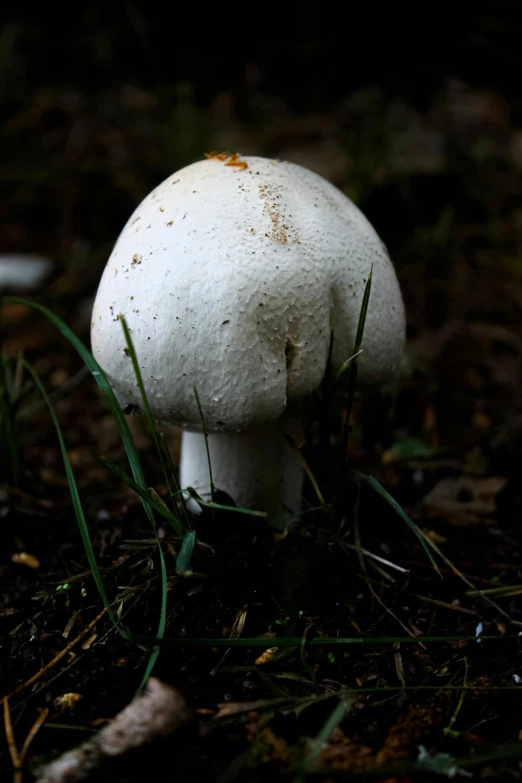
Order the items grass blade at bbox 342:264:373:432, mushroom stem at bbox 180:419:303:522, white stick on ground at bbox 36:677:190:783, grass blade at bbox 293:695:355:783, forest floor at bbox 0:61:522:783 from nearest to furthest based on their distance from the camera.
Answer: grass blade at bbox 293:695:355:783 → white stick on ground at bbox 36:677:190:783 → forest floor at bbox 0:61:522:783 → grass blade at bbox 342:264:373:432 → mushroom stem at bbox 180:419:303:522

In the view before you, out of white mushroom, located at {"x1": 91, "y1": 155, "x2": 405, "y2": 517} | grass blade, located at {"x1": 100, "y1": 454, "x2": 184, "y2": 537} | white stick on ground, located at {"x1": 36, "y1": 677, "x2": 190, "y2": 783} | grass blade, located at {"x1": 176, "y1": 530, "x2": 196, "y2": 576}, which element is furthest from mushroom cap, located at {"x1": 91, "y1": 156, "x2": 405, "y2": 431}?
white stick on ground, located at {"x1": 36, "y1": 677, "x2": 190, "y2": 783}

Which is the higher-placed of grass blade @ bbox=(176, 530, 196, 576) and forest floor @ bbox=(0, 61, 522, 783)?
grass blade @ bbox=(176, 530, 196, 576)

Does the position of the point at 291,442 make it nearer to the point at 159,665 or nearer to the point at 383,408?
the point at 159,665

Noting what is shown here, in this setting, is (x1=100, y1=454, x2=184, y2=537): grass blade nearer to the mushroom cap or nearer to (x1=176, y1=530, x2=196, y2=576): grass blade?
(x1=176, y1=530, x2=196, y2=576): grass blade

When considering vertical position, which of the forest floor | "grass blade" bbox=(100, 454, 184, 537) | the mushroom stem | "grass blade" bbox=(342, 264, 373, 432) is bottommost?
the forest floor

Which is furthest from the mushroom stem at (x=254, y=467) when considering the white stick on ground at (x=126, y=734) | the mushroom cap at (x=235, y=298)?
the white stick on ground at (x=126, y=734)

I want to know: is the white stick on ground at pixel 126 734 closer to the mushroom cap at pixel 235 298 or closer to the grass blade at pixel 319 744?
the grass blade at pixel 319 744

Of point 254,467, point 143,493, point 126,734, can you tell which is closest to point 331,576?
point 254,467

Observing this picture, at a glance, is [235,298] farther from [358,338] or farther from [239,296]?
[358,338]

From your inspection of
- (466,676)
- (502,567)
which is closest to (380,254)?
(502,567)
